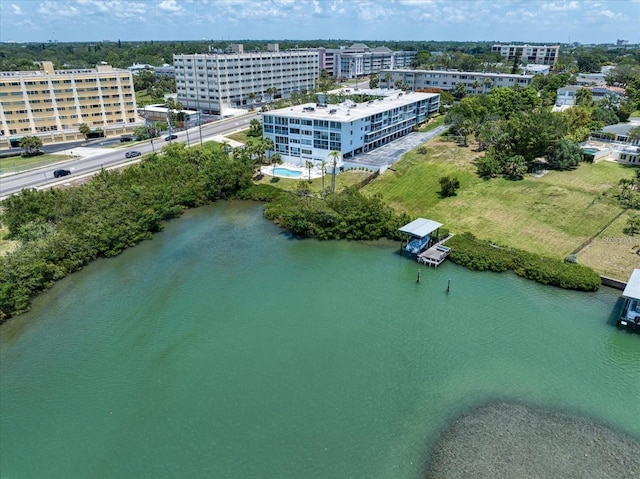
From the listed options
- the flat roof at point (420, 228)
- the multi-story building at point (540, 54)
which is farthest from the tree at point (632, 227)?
the multi-story building at point (540, 54)

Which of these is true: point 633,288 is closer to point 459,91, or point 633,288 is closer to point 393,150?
point 393,150

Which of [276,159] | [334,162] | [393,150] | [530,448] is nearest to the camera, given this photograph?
[530,448]

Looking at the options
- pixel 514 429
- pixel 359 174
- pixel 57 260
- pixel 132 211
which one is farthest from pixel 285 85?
pixel 514 429

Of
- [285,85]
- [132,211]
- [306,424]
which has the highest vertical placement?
[285,85]

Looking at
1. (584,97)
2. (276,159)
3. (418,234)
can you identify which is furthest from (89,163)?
(584,97)

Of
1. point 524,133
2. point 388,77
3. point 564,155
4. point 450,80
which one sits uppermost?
point 388,77

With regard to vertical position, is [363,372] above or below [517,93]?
below

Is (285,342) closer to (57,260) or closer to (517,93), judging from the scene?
(57,260)
